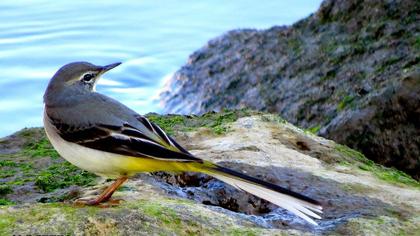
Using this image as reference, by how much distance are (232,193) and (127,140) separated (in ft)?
3.80

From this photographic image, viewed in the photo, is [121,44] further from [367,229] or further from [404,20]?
[367,229]

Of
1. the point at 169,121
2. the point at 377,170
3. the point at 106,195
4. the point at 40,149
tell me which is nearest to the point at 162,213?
the point at 106,195

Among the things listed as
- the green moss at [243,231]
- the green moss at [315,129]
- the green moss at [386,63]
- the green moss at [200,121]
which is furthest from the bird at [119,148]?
the green moss at [386,63]

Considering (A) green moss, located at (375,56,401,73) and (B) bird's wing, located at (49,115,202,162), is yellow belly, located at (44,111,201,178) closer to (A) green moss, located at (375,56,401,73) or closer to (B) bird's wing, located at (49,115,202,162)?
(B) bird's wing, located at (49,115,202,162)

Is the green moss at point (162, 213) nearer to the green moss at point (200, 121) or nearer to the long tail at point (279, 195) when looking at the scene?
the long tail at point (279, 195)

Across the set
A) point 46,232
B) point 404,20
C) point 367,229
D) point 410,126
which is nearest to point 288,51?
point 404,20

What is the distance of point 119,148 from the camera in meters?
6.04

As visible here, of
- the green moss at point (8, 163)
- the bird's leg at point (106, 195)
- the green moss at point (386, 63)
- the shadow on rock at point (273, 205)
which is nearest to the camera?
the bird's leg at point (106, 195)

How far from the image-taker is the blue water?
46.5 ft

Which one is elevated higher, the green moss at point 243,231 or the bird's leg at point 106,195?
the bird's leg at point 106,195

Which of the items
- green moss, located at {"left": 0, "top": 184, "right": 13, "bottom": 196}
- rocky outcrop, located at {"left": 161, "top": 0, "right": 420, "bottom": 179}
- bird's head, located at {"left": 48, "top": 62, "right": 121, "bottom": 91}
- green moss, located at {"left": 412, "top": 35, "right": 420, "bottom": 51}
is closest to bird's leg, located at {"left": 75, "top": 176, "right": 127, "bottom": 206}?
bird's head, located at {"left": 48, "top": 62, "right": 121, "bottom": 91}

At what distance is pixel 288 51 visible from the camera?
12.1 m

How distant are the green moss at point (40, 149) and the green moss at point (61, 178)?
1.17 feet

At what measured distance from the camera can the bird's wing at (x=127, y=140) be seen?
5.95 m
